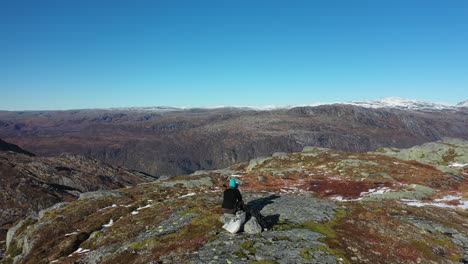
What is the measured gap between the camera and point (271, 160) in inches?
3846

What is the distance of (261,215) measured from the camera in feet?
A: 82.7

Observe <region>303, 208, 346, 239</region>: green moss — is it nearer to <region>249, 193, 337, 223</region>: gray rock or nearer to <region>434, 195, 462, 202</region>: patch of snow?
<region>249, 193, 337, 223</region>: gray rock

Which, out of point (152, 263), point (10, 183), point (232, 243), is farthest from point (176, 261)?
point (10, 183)

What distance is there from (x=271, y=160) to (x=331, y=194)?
47375 mm

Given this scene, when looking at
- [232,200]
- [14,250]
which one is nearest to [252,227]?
[232,200]

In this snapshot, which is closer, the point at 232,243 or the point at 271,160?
the point at 232,243

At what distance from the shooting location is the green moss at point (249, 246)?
20059 millimetres

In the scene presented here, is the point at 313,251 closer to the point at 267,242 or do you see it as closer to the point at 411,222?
the point at 267,242

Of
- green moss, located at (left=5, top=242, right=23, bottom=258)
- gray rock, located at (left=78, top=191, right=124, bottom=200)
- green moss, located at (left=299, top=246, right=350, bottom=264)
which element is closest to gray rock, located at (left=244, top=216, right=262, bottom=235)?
green moss, located at (left=299, top=246, right=350, bottom=264)

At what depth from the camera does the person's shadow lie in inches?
967

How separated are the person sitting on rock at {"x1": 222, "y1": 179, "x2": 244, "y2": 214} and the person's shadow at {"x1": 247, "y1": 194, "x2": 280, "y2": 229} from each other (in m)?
1.07

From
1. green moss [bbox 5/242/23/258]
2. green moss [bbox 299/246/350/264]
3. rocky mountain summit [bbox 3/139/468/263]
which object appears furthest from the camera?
green moss [bbox 5/242/23/258]

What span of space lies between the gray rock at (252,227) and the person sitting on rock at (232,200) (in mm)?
1585

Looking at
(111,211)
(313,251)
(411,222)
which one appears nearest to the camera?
(313,251)
